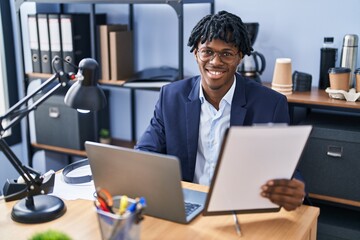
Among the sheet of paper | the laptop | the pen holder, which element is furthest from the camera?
the sheet of paper

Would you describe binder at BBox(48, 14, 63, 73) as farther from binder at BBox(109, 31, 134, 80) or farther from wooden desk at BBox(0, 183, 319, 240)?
wooden desk at BBox(0, 183, 319, 240)

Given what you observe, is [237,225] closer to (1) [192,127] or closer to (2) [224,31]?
(1) [192,127]

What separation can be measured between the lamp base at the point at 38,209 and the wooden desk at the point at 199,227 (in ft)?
0.05

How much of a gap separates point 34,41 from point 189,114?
55.9 inches

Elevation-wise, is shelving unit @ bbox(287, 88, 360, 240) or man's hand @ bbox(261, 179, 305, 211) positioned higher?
man's hand @ bbox(261, 179, 305, 211)

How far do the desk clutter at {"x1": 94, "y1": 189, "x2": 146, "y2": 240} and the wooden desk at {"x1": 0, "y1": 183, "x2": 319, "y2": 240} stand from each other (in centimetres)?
13

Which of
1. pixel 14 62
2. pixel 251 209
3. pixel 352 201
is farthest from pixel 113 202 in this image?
pixel 14 62

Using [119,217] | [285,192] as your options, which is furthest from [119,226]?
[285,192]

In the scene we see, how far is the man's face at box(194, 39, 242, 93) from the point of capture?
65.9 inches

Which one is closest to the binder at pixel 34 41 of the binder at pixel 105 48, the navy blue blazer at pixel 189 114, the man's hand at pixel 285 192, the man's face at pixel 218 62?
the binder at pixel 105 48

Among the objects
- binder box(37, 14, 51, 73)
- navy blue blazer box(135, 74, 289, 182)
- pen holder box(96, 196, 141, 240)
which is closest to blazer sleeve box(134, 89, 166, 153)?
navy blue blazer box(135, 74, 289, 182)

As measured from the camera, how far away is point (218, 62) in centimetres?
169

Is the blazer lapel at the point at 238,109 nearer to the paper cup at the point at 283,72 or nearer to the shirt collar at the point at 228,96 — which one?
the shirt collar at the point at 228,96

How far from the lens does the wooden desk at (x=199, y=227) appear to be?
1212 mm
